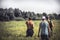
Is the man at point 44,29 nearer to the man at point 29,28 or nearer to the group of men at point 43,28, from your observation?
the group of men at point 43,28

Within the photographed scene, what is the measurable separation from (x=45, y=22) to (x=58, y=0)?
56cm

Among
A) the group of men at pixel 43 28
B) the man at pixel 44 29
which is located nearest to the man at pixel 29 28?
the group of men at pixel 43 28

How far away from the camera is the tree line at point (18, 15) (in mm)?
3094

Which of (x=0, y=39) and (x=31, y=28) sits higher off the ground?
(x=31, y=28)

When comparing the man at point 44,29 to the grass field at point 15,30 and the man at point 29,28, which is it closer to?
the grass field at point 15,30

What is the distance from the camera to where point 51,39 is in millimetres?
3068

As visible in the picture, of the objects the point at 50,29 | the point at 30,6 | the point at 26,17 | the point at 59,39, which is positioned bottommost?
the point at 59,39

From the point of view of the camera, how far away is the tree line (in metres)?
3.09

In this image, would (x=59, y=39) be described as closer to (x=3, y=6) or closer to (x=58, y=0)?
(x=58, y=0)

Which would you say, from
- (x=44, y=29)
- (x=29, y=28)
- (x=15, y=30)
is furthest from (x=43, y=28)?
(x=15, y=30)

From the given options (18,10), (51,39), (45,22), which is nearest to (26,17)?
(18,10)

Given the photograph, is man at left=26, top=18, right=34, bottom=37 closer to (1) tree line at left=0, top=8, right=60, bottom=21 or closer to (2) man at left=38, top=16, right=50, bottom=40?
(1) tree line at left=0, top=8, right=60, bottom=21

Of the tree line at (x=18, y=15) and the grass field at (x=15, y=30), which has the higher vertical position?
the tree line at (x=18, y=15)

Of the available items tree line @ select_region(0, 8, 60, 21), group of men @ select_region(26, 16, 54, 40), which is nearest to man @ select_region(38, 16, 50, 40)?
group of men @ select_region(26, 16, 54, 40)
